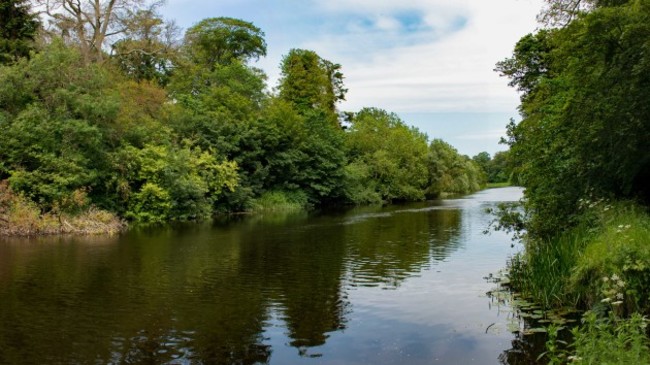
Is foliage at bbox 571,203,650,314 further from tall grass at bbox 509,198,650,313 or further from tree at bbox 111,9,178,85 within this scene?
tree at bbox 111,9,178,85

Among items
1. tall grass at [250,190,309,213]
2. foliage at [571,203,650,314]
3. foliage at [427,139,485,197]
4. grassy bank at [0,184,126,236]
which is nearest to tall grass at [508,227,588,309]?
foliage at [571,203,650,314]

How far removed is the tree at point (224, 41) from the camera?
189 ft

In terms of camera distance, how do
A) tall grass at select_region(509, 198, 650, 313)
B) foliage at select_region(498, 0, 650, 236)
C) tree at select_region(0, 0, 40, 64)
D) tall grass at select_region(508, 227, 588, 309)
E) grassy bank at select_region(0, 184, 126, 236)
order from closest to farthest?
tall grass at select_region(509, 198, 650, 313) → foliage at select_region(498, 0, 650, 236) → tall grass at select_region(508, 227, 588, 309) → grassy bank at select_region(0, 184, 126, 236) → tree at select_region(0, 0, 40, 64)

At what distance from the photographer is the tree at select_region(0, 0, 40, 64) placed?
98.6ft

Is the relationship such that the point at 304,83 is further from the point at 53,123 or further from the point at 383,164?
the point at 53,123

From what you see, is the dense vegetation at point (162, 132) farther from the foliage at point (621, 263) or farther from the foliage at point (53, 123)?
the foliage at point (621, 263)

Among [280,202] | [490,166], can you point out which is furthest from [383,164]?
[490,166]

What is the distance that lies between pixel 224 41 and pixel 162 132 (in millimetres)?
26219

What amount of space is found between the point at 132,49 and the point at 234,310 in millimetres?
35197

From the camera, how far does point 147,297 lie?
1259 centimetres

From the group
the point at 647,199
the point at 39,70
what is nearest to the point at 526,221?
the point at 647,199

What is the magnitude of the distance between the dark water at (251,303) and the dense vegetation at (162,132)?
6.21 m

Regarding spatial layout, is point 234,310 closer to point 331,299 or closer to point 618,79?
point 331,299

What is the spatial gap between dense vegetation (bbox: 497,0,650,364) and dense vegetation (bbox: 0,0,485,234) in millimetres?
21483
